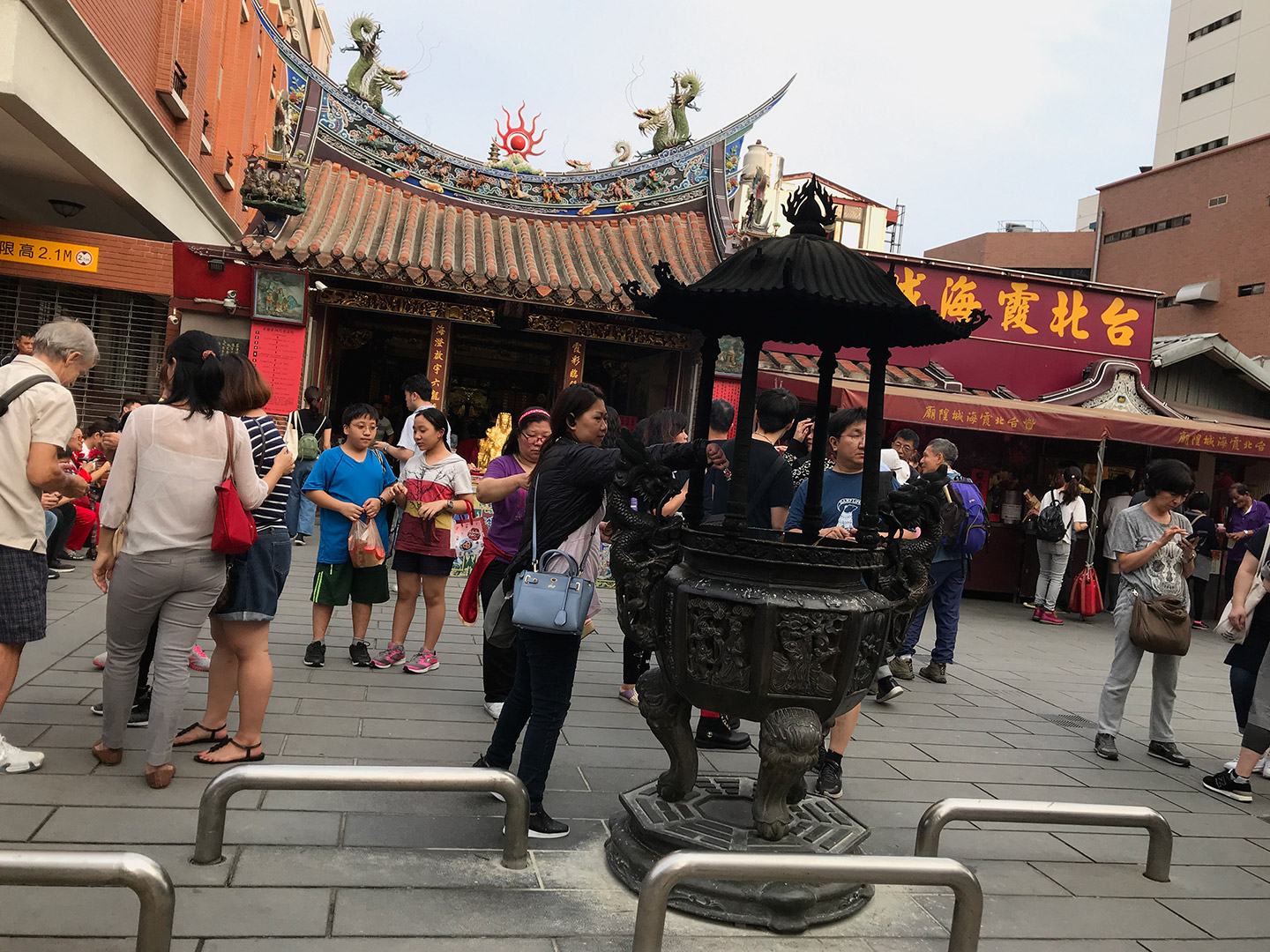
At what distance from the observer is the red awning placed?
441 inches

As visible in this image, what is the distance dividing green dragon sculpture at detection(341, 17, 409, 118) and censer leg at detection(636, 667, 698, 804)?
433 inches

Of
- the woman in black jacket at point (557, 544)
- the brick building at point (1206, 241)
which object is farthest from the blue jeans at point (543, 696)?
the brick building at point (1206, 241)

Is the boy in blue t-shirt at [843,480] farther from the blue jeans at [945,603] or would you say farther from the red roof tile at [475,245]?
the red roof tile at [475,245]

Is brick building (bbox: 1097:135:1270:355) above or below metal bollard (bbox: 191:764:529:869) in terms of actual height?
above

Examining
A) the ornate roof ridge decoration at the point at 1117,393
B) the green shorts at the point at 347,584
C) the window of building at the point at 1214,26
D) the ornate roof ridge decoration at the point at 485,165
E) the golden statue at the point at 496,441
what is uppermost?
the window of building at the point at 1214,26

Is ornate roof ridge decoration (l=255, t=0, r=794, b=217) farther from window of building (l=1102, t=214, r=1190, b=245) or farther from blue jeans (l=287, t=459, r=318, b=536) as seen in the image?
window of building (l=1102, t=214, r=1190, b=245)

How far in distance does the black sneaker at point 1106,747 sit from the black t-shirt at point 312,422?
824cm

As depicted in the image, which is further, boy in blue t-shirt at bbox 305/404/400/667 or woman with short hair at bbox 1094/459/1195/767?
boy in blue t-shirt at bbox 305/404/400/667

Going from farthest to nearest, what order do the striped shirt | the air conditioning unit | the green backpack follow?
the air conditioning unit, the green backpack, the striped shirt

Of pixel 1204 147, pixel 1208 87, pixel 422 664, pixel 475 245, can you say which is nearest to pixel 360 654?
pixel 422 664

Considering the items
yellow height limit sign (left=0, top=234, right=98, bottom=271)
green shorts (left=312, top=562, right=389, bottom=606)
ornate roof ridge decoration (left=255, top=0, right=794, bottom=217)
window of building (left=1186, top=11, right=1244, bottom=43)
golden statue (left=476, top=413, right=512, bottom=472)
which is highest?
window of building (left=1186, top=11, right=1244, bottom=43)

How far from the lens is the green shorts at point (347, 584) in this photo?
5.93 metres

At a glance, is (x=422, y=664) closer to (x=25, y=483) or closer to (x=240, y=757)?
(x=240, y=757)

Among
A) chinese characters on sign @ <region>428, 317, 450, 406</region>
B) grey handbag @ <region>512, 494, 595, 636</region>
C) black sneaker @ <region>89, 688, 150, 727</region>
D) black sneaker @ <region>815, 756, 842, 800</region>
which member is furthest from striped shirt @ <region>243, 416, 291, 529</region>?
chinese characters on sign @ <region>428, 317, 450, 406</region>
